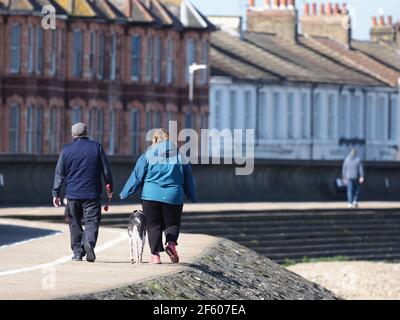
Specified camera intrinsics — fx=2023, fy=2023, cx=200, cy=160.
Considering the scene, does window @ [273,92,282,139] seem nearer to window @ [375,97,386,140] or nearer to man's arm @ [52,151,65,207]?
window @ [375,97,386,140]

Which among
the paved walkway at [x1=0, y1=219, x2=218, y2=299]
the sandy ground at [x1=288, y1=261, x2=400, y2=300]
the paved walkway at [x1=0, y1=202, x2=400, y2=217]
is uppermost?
the paved walkway at [x1=0, y1=219, x2=218, y2=299]

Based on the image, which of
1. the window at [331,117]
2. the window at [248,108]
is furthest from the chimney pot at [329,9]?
the window at [248,108]

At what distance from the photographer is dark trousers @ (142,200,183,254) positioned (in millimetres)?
22344

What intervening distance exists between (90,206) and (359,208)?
25.2m

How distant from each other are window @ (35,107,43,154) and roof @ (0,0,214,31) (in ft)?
11.4

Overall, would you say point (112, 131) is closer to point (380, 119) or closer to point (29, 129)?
point (29, 129)

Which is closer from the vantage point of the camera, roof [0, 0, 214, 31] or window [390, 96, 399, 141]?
roof [0, 0, 214, 31]

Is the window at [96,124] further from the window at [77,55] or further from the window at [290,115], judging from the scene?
the window at [290,115]

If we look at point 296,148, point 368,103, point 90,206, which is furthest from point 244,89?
point 90,206

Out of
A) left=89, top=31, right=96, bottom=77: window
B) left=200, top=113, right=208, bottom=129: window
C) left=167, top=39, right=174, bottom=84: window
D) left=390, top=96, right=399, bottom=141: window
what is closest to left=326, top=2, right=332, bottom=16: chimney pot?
left=390, top=96, right=399, bottom=141: window

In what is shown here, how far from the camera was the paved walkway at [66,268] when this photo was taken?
19344 millimetres

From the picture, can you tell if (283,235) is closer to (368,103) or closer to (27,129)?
(27,129)

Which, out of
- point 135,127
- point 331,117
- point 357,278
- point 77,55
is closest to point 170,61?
point 135,127
